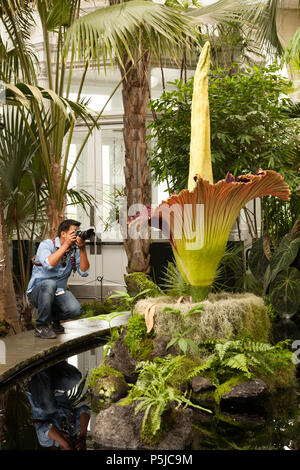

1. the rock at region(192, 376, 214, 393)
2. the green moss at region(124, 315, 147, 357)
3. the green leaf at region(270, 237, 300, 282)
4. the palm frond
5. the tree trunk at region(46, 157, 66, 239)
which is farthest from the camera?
the tree trunk at region(46, 157, 66, 239)

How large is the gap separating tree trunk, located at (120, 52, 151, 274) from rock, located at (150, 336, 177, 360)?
2958 millimetres

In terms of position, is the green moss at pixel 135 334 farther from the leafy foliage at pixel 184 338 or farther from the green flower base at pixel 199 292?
the green flower base at pixel 199 292

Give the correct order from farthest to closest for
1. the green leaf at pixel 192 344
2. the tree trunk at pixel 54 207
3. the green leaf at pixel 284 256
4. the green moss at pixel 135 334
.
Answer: the tree trunk at pixel 54 207
the green leaf at pixel 284 256
the green moss at pixel 135 334
the green leaf at pixel 192 344

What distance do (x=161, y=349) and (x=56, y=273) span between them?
1.42m

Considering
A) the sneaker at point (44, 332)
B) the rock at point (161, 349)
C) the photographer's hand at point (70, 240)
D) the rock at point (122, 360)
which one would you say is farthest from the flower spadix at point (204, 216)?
the sneaker at point (44, 332)

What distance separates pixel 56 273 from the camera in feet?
14.0

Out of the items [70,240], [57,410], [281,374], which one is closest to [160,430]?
[57,410]

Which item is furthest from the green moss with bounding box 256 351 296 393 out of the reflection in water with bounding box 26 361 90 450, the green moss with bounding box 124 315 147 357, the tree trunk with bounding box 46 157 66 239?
the tree trunk with bounding box 46 157 66 239

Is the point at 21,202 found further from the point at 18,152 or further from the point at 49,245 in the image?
the point at 49,245

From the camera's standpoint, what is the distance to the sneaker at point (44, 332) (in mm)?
4141

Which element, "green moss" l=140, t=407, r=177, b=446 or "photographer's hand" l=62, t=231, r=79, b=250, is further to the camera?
"photographer's hand" l=62, t=231, r=79, b=250

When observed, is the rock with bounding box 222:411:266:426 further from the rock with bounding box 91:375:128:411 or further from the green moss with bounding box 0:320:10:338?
the green moss with bounding box 0:320:10:338

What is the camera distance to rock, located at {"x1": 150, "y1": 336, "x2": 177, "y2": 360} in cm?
315

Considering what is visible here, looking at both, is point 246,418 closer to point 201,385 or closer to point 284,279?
point 201,385
